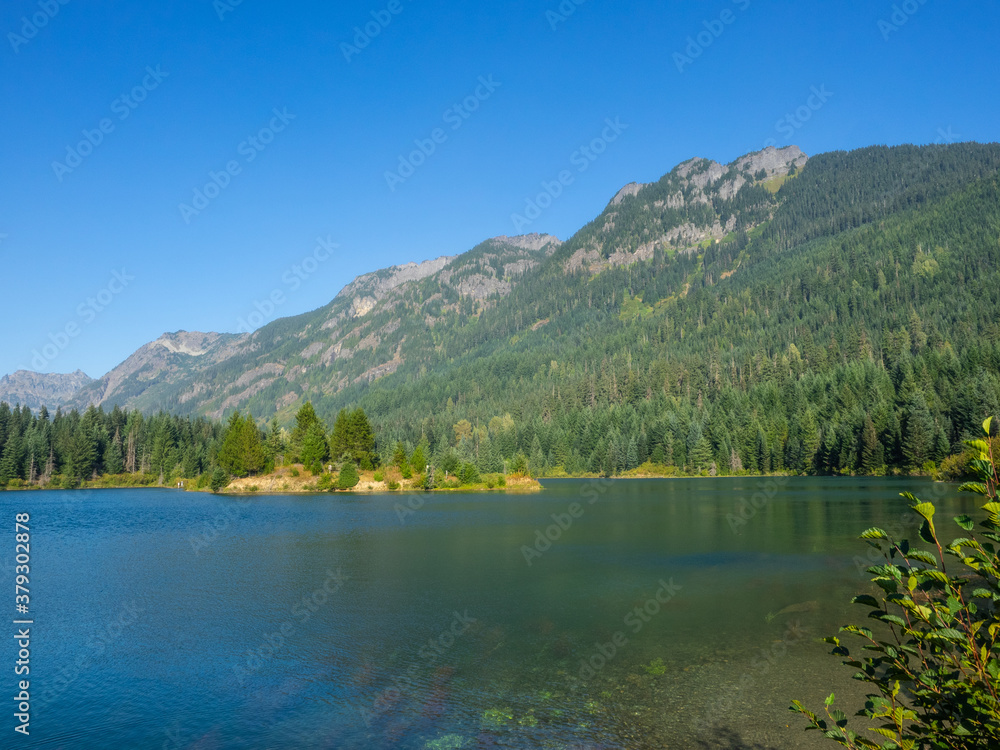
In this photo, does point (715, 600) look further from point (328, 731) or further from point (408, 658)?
point (328, 731)

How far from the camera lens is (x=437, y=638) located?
928 inches

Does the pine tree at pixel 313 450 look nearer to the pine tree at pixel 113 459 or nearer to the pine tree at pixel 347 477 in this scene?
the pine tree at pixel 347 477

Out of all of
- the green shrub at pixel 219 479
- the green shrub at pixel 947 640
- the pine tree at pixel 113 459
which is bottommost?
the green shrub at pixel 219 479

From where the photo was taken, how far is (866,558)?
38.8 metres

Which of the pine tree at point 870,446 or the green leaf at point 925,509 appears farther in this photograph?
the pine tree at point 870,446

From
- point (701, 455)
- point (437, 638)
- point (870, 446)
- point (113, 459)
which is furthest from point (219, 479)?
point (870, 446)

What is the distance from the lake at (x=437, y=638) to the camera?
16188 mm

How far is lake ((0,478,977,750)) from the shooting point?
16.2 metres

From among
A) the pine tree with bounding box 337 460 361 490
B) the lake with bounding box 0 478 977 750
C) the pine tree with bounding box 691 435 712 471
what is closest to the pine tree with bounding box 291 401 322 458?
the pine tree with bounding box 337 460 361 490

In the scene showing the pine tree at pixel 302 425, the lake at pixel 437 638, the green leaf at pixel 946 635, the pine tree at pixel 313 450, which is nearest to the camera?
the green leaf at pixel 946 635

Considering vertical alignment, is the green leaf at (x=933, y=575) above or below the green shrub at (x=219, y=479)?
above

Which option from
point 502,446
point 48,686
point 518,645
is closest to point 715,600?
point 518,645

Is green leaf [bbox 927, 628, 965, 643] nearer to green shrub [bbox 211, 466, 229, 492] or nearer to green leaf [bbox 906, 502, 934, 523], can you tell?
green leaf [bbox 906, 502, 934, 523]

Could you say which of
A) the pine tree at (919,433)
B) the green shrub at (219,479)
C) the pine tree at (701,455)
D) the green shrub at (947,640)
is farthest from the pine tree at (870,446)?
the green shrub at (947,640)
